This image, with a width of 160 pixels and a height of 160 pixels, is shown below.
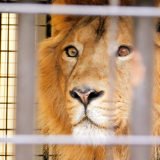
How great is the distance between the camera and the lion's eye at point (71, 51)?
155cm

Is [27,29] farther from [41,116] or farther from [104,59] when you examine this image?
[41,116]

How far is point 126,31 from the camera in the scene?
1.52 metres

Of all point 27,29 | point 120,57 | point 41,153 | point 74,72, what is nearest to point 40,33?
point 74,72

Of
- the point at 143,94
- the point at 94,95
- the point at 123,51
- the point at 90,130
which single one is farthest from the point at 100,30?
the point at 143,94

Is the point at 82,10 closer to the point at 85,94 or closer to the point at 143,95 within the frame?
the point at 143,95

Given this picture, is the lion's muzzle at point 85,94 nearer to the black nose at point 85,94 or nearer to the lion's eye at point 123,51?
the black nose at point 85,94

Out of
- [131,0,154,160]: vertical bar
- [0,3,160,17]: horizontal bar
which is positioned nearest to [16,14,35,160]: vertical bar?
[0,3,160,17]: horizontal bar

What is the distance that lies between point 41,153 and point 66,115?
0.17 meters

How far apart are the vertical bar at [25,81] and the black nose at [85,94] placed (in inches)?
29.0

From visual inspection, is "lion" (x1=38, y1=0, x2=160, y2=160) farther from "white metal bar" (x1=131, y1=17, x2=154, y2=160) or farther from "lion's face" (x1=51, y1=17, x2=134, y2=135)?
"white metal bar" (x1=131, y1=17, x2=154, y2=160)

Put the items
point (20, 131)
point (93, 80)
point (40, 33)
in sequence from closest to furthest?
point (20, 131) → point (93, 80) → point (40, 33)

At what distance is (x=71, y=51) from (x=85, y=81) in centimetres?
16

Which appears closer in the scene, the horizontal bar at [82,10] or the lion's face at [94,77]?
the horizontal bar at [82,10]

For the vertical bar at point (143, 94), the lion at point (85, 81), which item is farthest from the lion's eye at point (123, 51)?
the vertical bar at point (143, 94)
